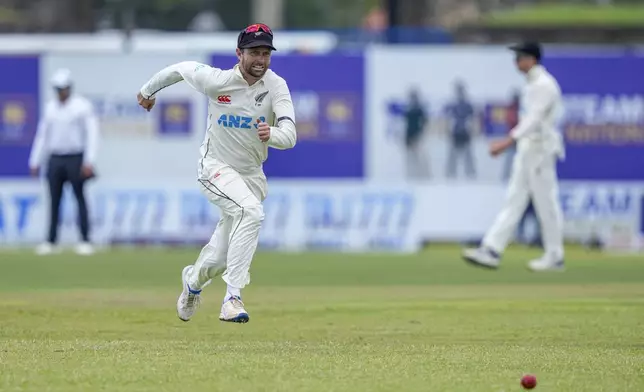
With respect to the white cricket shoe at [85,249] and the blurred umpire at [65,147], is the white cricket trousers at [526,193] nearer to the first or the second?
the blurred umpire at [65,147]

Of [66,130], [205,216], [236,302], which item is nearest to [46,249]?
[66,130]

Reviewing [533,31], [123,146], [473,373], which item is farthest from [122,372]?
[533,31]

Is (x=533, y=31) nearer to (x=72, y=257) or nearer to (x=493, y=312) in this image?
(x=72, y=257)

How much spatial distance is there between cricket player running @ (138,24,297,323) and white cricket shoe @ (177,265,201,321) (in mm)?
22

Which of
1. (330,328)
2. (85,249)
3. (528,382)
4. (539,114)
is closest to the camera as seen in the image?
(528,382)

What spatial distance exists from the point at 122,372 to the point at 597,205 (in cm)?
1344

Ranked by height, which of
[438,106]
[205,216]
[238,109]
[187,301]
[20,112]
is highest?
[238,109]

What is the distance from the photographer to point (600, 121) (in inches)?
844

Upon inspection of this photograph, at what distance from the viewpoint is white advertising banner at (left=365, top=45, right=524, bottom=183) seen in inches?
839

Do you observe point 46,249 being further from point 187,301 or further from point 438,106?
point 187,301

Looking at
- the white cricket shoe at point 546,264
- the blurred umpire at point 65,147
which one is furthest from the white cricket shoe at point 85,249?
the white cricket shoe at point 546,264

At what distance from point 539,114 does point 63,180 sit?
6.07m

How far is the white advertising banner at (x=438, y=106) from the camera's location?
69.9 ft

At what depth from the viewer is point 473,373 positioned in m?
8.53
